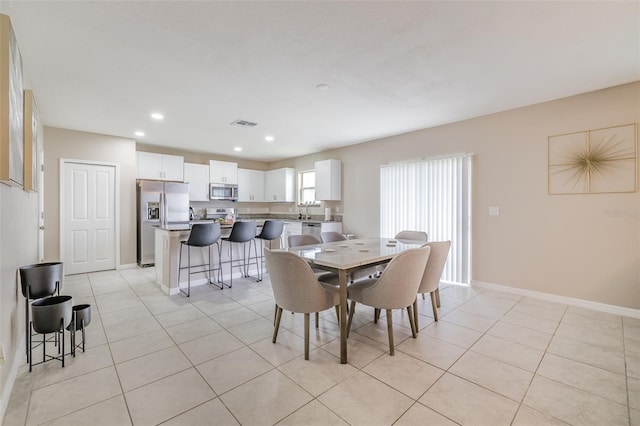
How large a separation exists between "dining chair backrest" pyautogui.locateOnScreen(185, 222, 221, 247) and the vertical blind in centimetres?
299

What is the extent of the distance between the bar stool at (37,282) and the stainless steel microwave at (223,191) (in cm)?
430

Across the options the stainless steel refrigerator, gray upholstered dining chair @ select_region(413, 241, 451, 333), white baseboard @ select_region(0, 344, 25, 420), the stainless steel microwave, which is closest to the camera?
white baseboard @ select_region(0, 344, 25, 420)

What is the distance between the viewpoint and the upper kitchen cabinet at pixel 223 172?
665 centimetres

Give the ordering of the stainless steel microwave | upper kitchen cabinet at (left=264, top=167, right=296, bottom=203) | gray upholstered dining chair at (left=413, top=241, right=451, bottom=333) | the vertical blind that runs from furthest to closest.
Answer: upper kitchen cabinet at (left=264, top=167, right=296, bottom=203) < the stainless steel microwave < the vertical blind < gray upholstered dining chair at (left=413, top=241, right=451, bottom=333)

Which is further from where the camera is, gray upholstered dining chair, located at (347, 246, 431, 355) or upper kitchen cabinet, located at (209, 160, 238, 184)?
upper kitchen cabinet, located at (209, 160, 238, 184)

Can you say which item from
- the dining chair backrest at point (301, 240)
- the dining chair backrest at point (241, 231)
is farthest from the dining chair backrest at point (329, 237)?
the dining chair backrest at point (241, 231)

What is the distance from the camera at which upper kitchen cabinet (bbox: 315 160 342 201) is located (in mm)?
5867

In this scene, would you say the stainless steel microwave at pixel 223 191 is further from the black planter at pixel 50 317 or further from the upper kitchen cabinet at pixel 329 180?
the black planter at pixel 50 317

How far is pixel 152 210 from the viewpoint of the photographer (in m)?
5.40

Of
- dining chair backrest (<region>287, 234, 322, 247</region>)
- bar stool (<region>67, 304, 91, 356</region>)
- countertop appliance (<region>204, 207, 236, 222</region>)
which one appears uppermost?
countertop appliance (<region>204, 207, 236, 222</region>)

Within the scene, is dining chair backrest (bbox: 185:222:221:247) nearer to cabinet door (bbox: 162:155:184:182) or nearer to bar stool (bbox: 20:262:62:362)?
bar stool (bbox: 20:262:62:362)

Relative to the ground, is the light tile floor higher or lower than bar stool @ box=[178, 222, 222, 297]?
lower

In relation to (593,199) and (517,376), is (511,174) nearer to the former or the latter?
(593,199)

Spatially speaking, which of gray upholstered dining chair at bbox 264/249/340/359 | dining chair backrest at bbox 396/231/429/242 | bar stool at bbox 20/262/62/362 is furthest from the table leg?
bar stool at bbox 20/262/62/362
